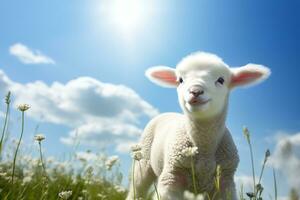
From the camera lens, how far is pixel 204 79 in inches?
194

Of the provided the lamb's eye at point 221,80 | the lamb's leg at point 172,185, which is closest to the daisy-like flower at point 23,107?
the lamb's leg at point 172,185

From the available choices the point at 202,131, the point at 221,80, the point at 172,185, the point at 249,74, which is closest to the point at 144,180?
the point at 172,185

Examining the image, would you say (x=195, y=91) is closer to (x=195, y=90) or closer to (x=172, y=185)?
(x=195, y=90)

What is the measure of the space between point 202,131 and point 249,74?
1.12 m

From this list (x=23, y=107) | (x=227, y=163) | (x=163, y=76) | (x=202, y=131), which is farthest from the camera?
(x=163, y=76)

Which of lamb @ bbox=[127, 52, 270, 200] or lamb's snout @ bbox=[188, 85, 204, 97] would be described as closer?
lamb's snout @ bbox=[188, 85, 204, 97]

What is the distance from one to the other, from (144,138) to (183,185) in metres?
1.60

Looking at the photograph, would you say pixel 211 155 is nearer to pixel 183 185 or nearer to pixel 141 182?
pixel 183 185

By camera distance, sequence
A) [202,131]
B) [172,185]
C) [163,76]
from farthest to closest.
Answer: [163,76] < [202,131] < [172,185]

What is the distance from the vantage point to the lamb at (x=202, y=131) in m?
4.83

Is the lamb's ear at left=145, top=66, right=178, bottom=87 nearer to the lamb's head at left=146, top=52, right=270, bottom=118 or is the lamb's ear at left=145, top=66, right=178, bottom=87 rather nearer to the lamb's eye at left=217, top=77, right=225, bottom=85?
the lamb's head at left=146, top=52, right=270, bottom=118

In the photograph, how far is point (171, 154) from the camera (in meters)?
5.05

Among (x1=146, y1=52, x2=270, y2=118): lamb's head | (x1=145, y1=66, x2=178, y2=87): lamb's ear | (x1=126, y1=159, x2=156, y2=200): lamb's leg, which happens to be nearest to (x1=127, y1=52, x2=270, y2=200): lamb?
→ (x1=146, y1=52, x2=270, y2=118): lamb's head

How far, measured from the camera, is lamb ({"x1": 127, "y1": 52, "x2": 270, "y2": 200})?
4.83 metres
